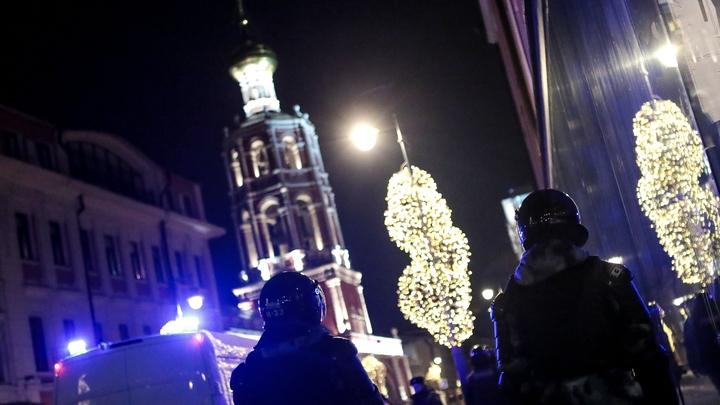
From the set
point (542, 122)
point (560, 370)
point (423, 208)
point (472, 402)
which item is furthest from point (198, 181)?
point (560, 370)

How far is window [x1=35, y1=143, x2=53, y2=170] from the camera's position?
2962cm

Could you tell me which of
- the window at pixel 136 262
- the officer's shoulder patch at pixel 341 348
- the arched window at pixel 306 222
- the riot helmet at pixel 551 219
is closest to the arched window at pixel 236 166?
the arched window at pixel 306 222

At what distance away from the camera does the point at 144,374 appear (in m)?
10.5

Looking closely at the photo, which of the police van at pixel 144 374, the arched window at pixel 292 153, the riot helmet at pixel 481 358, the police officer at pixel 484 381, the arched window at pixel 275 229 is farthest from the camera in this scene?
the arched window at pixel 292 153

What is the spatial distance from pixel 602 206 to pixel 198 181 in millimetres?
38276

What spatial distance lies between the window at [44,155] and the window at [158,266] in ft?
27.0

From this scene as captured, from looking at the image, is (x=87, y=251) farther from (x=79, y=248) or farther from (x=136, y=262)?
(x=136, y=262)

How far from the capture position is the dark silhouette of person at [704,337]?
3.41m

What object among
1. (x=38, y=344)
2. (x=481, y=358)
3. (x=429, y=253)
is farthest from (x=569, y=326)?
(x=38, y=344)

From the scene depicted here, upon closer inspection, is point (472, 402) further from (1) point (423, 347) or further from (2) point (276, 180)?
(1) point (423, 347)

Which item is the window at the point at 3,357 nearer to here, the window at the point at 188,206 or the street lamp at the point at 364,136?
the street lamp at the point at 364,136

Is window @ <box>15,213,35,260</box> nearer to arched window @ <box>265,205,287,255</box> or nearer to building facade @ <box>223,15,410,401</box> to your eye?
building facade @ <box>223,15,410,401</box>

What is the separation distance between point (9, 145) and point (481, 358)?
74.4 ft

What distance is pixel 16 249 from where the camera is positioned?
27125 millimetres
